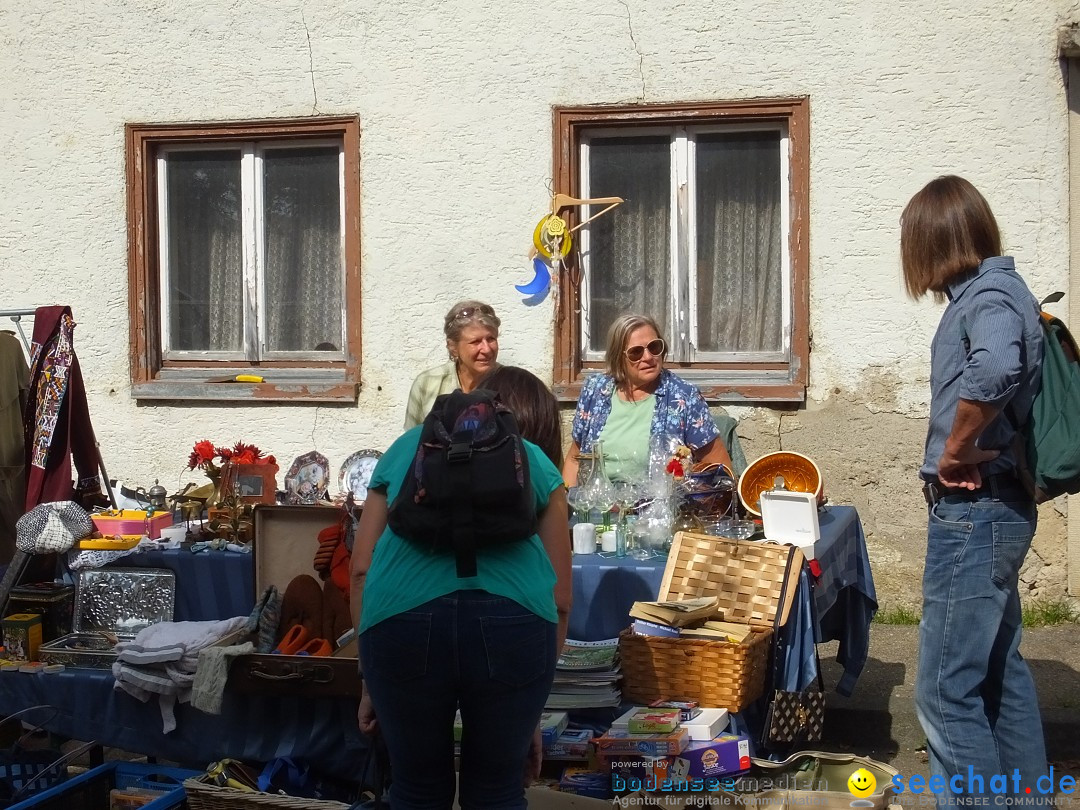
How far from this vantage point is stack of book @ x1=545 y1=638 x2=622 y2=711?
3488 millimetres

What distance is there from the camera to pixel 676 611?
3518 millimetres

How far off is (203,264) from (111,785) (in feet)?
12.8

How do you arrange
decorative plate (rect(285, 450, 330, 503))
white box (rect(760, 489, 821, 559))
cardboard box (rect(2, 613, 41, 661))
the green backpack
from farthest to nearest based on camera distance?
decorative plate (rect(285, 450, 330, 503)) → cardboard box (rect(2, 613, 41, 661)) → white box (rect(760, 489, 821, 559)) → the green backpack

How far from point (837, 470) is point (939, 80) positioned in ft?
6.80

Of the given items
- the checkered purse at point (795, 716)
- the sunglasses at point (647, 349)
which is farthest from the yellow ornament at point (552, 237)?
the checkered purse at point (795, 716)

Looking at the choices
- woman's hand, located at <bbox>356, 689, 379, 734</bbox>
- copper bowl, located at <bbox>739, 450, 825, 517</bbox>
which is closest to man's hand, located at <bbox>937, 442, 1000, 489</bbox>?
copper bowl, located at <bbox>739, 450, 825, 517</bbox>

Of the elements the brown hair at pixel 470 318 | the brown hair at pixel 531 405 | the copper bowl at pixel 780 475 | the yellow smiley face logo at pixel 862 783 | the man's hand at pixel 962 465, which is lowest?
the yellow smiley face logo at pixel 862 783

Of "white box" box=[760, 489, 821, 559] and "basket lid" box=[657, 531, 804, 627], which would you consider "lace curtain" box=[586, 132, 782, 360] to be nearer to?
"white box" box=[760, 489, 821, 559]

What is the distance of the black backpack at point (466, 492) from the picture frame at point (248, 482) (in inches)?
95.3

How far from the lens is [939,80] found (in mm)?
5852

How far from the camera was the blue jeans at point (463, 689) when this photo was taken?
2.38 m

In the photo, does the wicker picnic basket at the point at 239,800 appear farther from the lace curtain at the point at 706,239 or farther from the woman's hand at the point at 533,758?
the lace curtain at the point at 706,239

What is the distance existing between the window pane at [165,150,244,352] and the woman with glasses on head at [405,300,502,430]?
2029mm

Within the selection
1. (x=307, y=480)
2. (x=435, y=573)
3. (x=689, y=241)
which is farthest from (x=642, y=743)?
(x=689, y=241)
